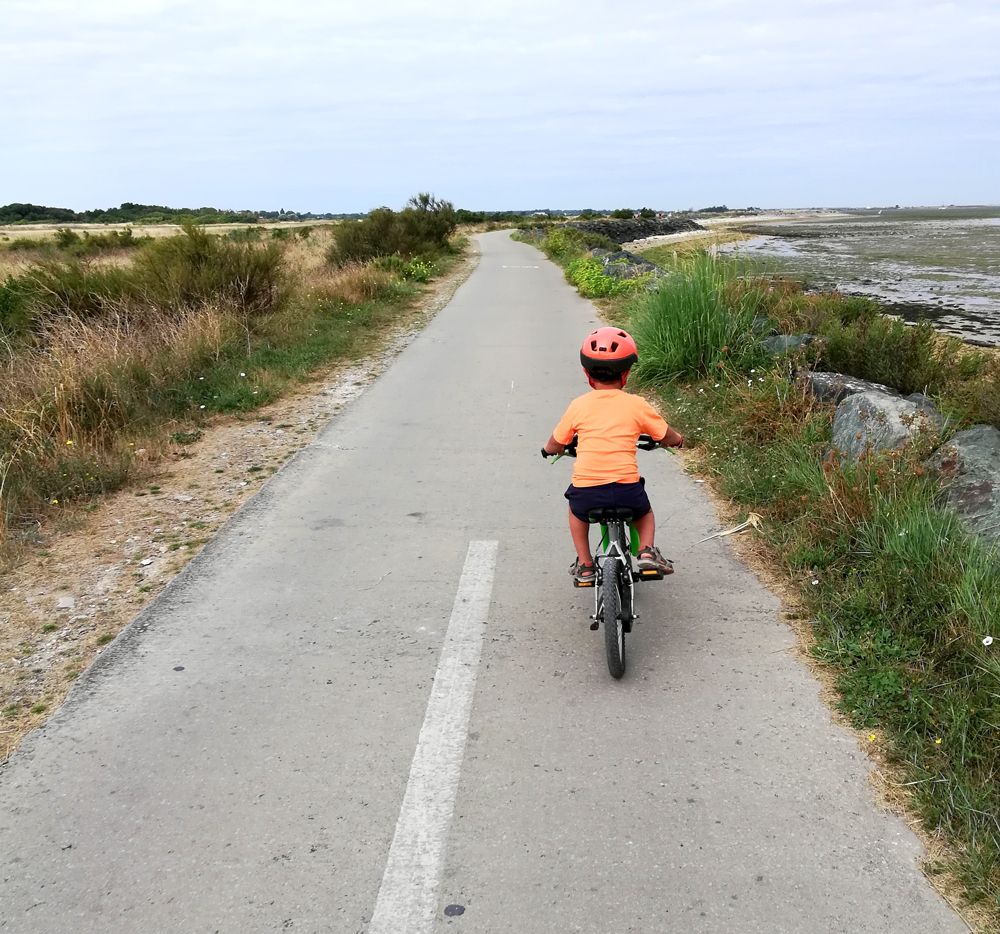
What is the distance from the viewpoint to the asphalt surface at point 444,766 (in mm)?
2572

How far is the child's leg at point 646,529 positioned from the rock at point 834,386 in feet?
11.8

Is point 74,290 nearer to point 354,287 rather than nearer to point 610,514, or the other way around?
point 354,287

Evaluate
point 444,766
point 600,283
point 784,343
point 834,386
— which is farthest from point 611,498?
point 600,283

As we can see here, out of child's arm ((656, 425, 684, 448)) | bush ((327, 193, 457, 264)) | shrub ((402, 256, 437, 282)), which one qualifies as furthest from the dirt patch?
bush ((327, 193, 457, 264))

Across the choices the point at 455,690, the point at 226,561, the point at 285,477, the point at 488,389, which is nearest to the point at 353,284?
the point at 488,389

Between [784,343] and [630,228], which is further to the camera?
[630,228]

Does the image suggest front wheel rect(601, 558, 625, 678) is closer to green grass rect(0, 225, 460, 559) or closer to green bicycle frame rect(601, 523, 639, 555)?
green bicycle frame rect(601, 523, 639, 555)

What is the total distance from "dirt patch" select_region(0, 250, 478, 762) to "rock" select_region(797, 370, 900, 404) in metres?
4.71

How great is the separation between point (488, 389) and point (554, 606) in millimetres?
5914

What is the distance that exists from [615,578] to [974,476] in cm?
272

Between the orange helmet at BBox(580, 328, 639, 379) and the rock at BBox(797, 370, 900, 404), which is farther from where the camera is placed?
the rock at BBox(797, 370, 900, 404)

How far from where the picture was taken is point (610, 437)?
399 centimetres

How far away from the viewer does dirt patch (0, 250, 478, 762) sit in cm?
402

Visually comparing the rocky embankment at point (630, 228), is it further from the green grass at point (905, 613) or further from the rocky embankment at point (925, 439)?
the green grass at point (905, 613)
